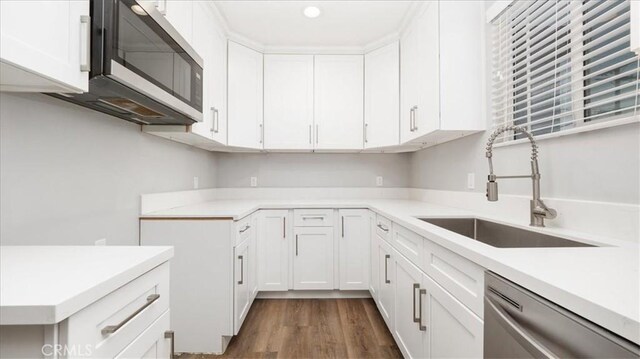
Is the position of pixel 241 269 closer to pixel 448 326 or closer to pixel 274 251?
pixel 274 251

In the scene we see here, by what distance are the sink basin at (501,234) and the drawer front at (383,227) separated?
0.33m

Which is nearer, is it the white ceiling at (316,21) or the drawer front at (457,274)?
the drawer front at (457,274)

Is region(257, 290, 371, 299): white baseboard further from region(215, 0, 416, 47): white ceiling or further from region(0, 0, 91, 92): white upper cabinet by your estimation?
region(215, 0, 416, 47): white ceiling

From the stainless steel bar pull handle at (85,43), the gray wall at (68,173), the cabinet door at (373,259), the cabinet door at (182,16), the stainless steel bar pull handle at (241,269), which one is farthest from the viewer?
the cabinet door at (373,259)

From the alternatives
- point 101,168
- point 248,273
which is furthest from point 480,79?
point 101,168

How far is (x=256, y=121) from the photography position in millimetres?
2732

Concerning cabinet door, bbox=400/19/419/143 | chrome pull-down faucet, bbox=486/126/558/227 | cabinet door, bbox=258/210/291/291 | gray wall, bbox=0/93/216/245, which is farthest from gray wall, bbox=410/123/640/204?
gray wall, bbox=0/93/216/245

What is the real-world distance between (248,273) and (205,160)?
124 cm

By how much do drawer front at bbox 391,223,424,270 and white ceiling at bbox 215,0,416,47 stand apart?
1674mm

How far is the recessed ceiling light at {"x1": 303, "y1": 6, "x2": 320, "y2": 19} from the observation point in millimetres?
2176

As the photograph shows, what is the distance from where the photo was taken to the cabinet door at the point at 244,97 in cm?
252

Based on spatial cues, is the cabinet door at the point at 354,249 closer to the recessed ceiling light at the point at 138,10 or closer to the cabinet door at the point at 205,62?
the cabinet door at the point at 205,62

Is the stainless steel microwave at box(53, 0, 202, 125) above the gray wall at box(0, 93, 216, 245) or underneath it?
above

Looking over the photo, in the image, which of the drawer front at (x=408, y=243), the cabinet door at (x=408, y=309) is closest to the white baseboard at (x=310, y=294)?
the cabinet door at (x=408, y=309)
